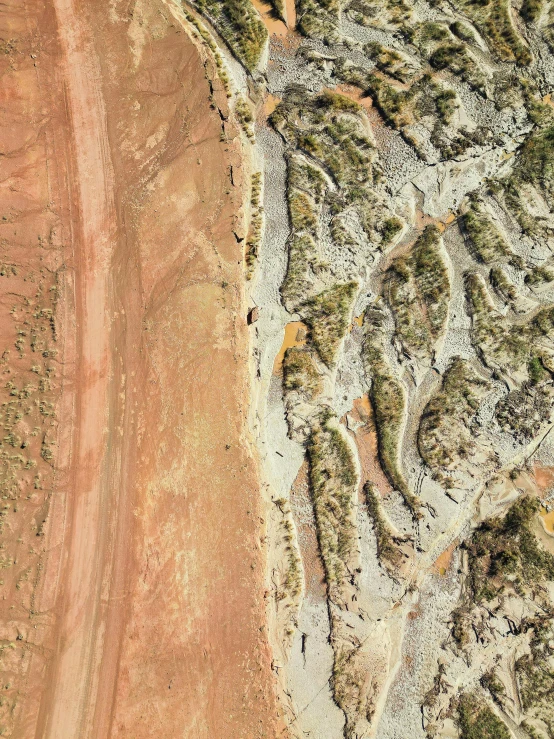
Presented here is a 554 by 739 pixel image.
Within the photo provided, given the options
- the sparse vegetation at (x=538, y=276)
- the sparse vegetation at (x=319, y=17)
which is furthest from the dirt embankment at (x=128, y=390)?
the sparse vegetation at (x=538, y=276)

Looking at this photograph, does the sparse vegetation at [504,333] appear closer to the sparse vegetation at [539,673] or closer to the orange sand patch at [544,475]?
the orange sand patch at [544,475]

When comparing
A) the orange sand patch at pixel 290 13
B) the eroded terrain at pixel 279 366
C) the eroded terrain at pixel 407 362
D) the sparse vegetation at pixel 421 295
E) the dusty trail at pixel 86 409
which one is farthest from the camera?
the orange sand patch at pixel 290 13

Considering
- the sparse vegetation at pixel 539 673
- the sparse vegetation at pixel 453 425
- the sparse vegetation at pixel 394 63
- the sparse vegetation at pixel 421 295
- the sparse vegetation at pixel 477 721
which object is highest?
the sparse vegetation at pixel 394 63

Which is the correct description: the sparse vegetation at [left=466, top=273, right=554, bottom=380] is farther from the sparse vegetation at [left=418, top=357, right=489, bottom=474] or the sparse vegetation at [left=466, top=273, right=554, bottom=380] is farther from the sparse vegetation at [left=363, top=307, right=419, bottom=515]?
the sparse vegetation at [left=363, top=307, right=419, bottom=515]

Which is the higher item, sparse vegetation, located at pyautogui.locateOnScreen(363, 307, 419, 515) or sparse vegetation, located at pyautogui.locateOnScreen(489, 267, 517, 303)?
sparse vegetation, located at pyautogui.locateOnScreen(489, 267, 517, 303)

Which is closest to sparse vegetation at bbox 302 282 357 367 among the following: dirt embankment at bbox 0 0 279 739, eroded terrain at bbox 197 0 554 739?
eroded terrain at bbox 197 0 554 739

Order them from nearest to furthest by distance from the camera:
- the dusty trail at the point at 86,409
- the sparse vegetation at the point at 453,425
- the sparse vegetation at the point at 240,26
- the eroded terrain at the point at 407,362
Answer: the dusty trail at the point at 86,409
the eroded terrain at the point at 407,362
the sparse vegetation at the point at 453,425
the sparse vegetation at the point at 240,26
